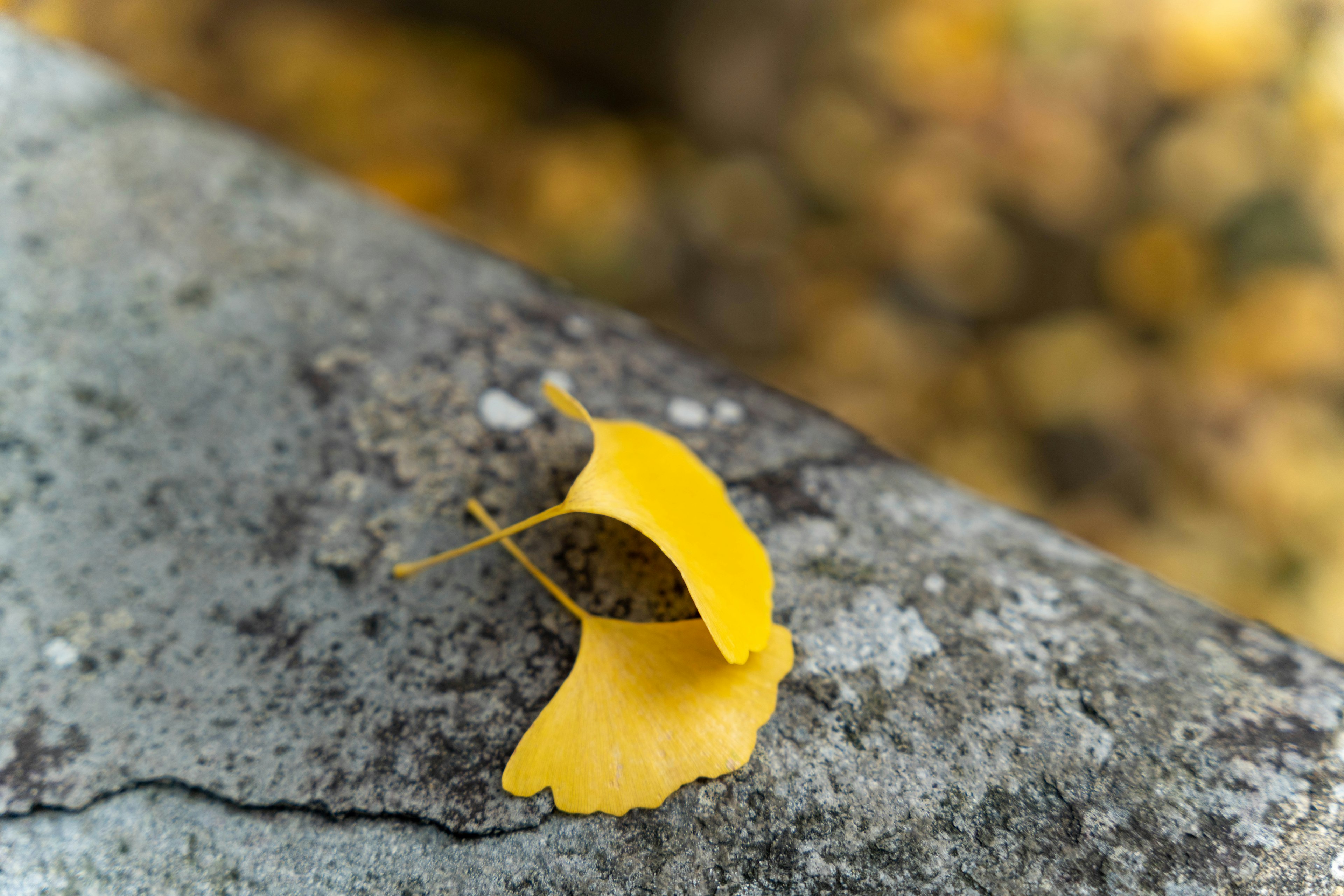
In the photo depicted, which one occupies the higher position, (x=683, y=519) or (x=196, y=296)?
(x=683, y=519)

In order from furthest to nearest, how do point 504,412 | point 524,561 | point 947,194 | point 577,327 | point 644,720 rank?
point 947,194 → point 577,327 → point 504,412 → point 524,561 → point 644,720

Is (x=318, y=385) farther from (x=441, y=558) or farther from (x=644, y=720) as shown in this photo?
(x=644, y=720)

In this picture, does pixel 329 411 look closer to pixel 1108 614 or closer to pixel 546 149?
pixel 1108 614

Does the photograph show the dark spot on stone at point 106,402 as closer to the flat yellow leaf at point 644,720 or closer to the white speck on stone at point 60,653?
the white speck on stone at point 60,653

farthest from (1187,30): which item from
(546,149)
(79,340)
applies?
(79,340)

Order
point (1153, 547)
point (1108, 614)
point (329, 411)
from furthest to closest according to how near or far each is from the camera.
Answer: point (1153, 547), point (329, 411), point (1108, 614)

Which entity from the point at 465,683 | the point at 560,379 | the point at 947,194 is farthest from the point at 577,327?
the point at 947,194
